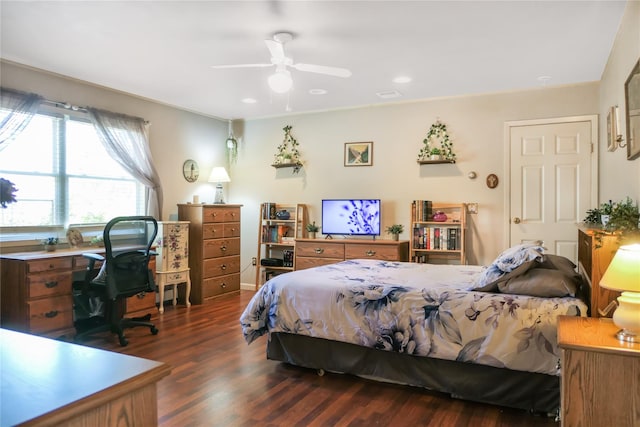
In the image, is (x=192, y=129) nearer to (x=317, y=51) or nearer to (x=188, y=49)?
(x=188, y=49)

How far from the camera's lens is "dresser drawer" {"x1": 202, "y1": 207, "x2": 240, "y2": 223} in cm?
538

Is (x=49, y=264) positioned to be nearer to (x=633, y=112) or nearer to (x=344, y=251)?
(x=344, y=251)

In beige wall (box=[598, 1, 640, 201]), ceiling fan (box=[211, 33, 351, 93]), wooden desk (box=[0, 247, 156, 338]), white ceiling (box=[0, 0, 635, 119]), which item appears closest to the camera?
beige wall (box=[598, 1, 640, 201])

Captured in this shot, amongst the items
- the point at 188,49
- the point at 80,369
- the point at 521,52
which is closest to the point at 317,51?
the point at 188,49

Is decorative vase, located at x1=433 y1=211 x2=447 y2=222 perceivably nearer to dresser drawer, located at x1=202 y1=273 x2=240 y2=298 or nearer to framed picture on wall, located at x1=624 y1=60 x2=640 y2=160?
framed picture on wall, located at x1=624 y1=60 x2=640 y2=160

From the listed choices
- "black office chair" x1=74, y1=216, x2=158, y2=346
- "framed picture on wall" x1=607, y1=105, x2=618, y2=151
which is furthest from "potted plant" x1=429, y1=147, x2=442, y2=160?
"black office chair" x1=74, y1=216, x2=158, y2=346

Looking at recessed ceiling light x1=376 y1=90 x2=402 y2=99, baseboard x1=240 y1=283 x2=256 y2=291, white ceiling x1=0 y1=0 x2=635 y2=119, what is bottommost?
baseboard x1=240 y1=283 x2=256 y2=291

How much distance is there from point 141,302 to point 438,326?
3298 mm

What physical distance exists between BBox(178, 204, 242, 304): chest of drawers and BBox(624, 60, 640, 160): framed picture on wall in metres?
4.35

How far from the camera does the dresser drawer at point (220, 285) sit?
539cm

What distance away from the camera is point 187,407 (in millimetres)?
2518

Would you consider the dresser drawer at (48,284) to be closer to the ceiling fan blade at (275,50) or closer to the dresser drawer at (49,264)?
the dresser drawer at (49,264)

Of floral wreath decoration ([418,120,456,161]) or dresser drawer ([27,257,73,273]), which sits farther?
floral wreath decoration ([418,120,456,161])

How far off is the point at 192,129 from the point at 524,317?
4864mm
